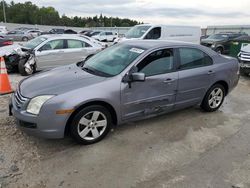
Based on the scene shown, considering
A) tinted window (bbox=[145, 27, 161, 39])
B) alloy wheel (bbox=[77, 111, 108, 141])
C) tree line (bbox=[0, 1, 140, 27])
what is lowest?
alloy wheel (bbox=[77, 111, 108, 141])

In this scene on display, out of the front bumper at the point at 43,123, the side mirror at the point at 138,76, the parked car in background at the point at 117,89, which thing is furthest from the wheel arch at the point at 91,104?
the side mirror at the point at 138,76

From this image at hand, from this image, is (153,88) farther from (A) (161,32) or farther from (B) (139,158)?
(A) (161,32)

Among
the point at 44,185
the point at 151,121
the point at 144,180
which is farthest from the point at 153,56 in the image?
the point at 44,185

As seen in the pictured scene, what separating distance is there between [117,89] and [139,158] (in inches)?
41.7

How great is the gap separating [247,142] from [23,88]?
368cm

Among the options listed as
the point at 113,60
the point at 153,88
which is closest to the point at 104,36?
the point at 113,60

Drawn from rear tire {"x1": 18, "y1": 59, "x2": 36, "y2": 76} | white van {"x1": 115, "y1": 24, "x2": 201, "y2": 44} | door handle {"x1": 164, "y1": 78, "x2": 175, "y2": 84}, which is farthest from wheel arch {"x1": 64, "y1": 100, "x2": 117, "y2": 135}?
white van {"x1": 115, "y1": 24, "x2": 201, "y2": 44}

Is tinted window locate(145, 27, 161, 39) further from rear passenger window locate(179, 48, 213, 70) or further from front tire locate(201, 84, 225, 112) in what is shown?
rear passenger window locate(179, 48, 213, 70)

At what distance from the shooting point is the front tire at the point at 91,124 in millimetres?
3371

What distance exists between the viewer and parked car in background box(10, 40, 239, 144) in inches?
127

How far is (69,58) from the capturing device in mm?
8812

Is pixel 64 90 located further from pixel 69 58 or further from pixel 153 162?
pixel 69 58

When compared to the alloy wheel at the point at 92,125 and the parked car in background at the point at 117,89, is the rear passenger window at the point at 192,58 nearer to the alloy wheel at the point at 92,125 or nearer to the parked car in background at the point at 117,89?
the parked car in background at the point at 117,89

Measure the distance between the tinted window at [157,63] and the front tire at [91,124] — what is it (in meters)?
0.96
